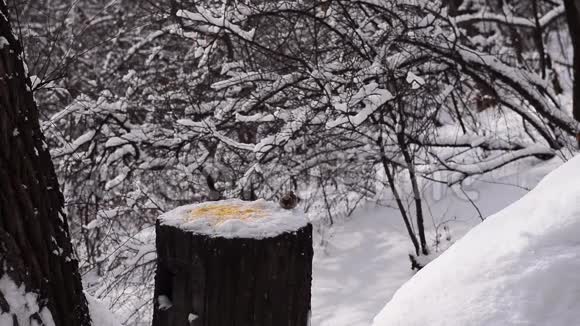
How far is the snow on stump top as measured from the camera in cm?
142

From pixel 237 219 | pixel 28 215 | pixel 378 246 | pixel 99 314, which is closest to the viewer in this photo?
pixel 237 219

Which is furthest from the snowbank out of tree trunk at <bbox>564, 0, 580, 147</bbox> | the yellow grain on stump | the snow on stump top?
tree trunk at <bbox>564, 0, 580, 147</bbox>

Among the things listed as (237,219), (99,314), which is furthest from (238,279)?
(99,314)

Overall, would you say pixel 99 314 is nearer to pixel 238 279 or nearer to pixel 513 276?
pixel 238 279

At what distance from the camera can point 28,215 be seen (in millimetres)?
1862

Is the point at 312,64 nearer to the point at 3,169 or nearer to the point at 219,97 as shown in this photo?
the point at 219,97

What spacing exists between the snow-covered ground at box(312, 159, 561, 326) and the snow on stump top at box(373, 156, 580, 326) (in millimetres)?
2770

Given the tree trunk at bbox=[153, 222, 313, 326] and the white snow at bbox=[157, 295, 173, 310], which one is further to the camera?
the white snow at bbox=[157, 295, 173, 310]

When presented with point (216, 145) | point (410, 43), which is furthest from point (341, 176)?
point (410, 43)

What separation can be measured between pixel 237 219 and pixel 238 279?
0.22 m

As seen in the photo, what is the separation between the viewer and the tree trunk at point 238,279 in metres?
1.43

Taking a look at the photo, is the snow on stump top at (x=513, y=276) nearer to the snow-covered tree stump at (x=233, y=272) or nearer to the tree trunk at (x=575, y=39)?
the snow-covered tree stump at (x=233, y=272)

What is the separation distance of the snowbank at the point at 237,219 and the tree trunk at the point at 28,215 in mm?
501

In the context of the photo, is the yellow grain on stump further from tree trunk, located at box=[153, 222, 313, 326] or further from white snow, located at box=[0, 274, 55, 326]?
white snow, located at box=[0, 274, 55, 326]
